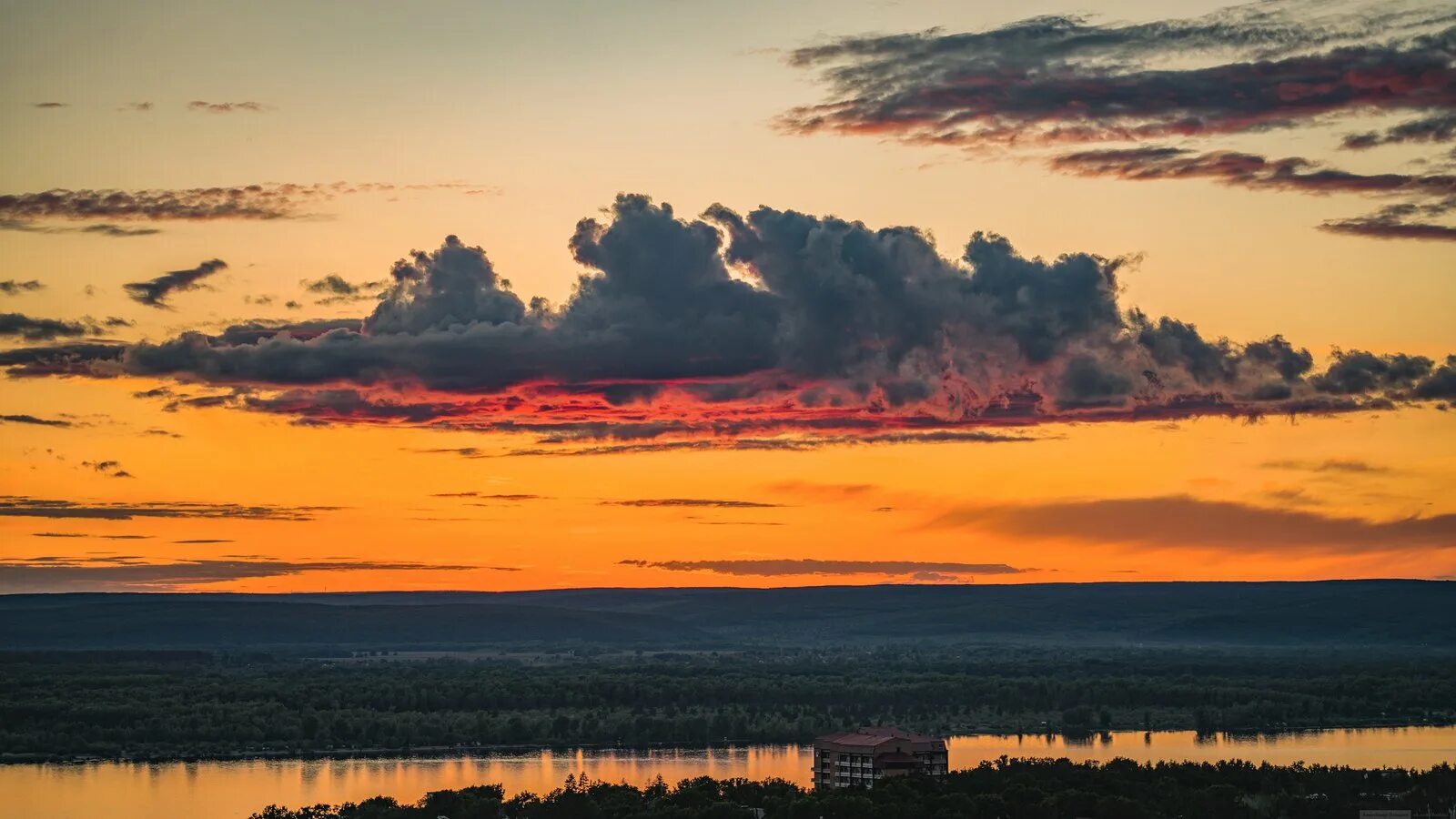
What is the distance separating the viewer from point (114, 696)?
159625 millimetres

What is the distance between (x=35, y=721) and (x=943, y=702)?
226 feet

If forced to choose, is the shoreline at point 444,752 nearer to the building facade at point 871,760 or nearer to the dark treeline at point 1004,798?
the building facade at point 871,760

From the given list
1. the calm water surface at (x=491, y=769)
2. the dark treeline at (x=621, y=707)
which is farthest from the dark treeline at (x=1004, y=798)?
the dark treeline at (x=621, y=707)

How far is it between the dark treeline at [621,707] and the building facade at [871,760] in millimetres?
35764

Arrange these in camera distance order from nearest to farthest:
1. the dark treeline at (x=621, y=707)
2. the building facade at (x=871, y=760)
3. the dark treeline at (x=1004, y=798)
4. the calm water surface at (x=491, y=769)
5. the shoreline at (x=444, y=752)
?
the dark treeline at (x=1004, y=798)
the building facade at (x=871, y=760)
the calm water surface at (x=491, y=769)
the shoreline at (x=444, y=752)
the dark treeline at (x=621, y=707)

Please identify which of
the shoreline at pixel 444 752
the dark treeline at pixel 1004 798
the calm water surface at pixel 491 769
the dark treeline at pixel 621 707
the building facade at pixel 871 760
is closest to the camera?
the dark treeline at pixel 1004 798

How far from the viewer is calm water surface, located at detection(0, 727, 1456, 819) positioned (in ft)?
326

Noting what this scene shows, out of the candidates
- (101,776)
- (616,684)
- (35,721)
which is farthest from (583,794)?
(616,684)

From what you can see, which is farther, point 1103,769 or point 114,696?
point 114,696

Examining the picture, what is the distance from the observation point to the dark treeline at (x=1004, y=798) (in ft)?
249

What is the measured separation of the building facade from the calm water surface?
669cm

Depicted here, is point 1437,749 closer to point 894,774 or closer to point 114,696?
point 894,774

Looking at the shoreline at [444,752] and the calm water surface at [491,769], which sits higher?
the calm water surface at [491,769]

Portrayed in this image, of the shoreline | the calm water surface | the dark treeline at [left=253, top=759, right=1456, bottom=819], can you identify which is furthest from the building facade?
the shoreline
